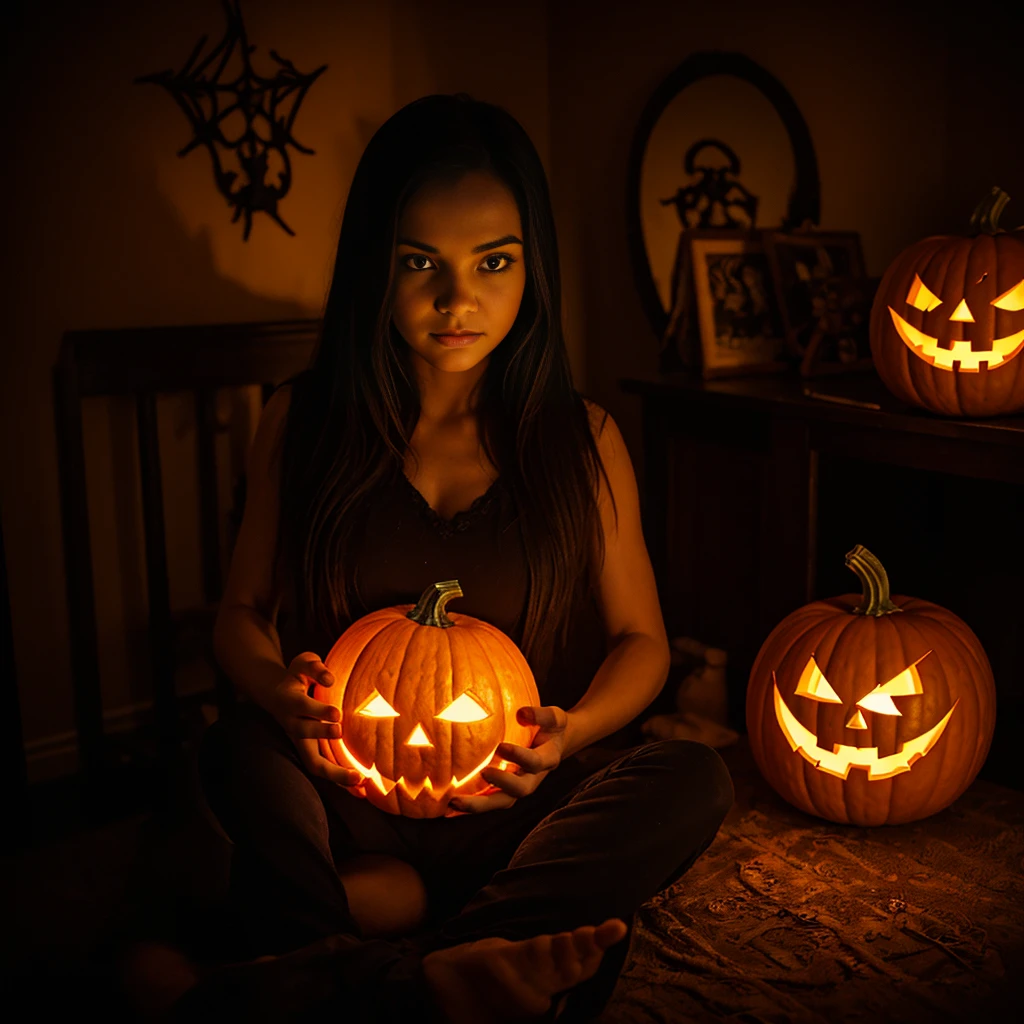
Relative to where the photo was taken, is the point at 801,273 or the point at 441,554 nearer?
the point at 441,554

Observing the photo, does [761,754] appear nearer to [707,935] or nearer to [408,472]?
[707,935]

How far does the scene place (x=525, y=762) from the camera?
1415 mm

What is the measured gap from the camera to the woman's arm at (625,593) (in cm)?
170

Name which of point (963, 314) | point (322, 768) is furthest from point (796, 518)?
point (322, 768)

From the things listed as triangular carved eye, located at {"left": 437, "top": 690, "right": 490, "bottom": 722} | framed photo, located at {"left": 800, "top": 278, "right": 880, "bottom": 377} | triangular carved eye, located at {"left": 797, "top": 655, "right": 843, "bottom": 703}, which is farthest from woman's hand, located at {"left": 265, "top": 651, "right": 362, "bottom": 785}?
framed photo, located at {"left": 800, "top": 278, "right": 880, "bottom": 377}

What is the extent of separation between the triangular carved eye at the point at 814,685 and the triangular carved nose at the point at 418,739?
701 millimetres

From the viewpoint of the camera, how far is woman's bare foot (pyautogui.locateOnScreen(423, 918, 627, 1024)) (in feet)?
3.89

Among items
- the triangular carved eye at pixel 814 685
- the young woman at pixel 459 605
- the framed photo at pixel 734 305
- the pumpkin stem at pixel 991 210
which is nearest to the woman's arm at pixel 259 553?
the young woman at pixel 459 605

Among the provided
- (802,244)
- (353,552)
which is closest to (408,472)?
(353,552)

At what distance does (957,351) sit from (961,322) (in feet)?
0.15

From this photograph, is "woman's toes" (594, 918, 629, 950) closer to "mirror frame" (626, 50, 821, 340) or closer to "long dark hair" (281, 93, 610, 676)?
"long dark hair" (281, 93, 610, 676)

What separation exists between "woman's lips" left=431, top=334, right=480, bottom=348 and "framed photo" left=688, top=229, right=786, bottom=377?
2.84 feet

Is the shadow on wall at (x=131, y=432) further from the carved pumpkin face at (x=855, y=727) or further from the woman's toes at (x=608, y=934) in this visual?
the woman's toes at (x=608, y=934)

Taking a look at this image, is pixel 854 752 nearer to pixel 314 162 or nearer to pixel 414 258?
pixel 414 258
